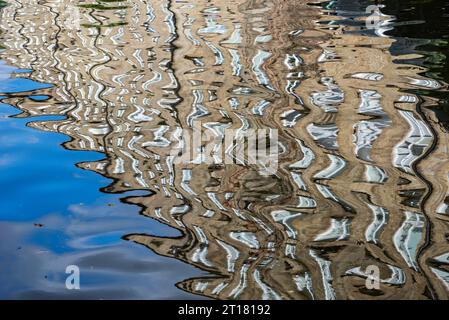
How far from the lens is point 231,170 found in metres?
4.72

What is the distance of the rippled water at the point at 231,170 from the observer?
3490 millimetres

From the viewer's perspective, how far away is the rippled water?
3.49 meters

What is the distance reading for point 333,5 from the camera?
10.6 metres

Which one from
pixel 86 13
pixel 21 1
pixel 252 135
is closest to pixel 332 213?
pixel 252 135

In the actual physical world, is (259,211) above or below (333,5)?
below

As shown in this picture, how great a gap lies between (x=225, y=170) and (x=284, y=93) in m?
1.77

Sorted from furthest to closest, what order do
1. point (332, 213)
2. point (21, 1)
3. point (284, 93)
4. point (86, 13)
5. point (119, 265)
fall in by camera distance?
1. point (21, 1)
2. point (86, 13)
3. point (284, 93)
4. point (332, 213)
5. point (119, 265)

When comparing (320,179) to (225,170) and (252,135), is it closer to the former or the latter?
(225,170)

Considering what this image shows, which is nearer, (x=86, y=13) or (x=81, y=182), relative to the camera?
(x=81, y=182)

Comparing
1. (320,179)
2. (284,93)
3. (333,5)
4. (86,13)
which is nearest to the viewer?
(320,179)
